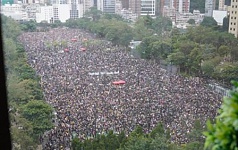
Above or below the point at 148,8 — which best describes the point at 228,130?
below

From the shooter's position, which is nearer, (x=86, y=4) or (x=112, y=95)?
(x=112, y=95)

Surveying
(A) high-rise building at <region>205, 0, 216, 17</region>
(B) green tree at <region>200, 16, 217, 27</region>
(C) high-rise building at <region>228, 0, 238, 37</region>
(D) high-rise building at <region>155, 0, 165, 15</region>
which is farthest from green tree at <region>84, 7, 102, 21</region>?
(C) high-rise building at <region>228, 0, 238, 37</region>

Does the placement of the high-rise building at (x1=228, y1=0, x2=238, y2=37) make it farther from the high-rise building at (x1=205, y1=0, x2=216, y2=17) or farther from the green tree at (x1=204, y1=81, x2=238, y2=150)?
the green tree at (x1=204, y1=81, x2=238, y2=150)

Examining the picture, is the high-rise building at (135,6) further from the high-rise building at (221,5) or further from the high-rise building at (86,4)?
the high-rise building at (221,5)

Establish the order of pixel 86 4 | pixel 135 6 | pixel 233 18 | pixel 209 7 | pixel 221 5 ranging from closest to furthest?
pixel 233 18 < pixel 221 5 < pixel 209 7 < pixel 135 6 < pixel 86 4

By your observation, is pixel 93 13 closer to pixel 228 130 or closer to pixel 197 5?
pixel 197 5

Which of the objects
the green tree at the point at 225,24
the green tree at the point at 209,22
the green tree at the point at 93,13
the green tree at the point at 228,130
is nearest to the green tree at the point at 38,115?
the green tree at the point at 228,130

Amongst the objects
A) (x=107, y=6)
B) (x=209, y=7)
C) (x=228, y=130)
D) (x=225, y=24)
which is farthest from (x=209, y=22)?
(x=228, y=130)
